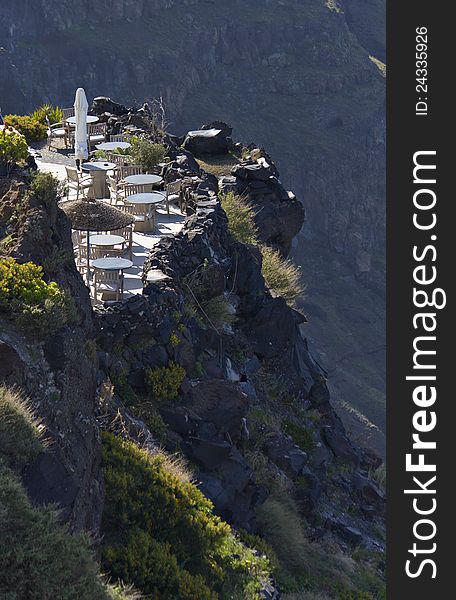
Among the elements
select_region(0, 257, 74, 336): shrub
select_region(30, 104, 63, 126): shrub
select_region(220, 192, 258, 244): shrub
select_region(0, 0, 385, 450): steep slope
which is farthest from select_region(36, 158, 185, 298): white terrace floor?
select_region(0, 0, 385, 450): steep slope

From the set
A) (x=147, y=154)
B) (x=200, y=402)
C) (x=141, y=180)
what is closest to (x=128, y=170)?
(x=147, y=154)

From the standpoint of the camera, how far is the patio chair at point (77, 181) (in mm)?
20516

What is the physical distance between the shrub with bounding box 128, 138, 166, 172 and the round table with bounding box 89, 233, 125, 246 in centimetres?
650

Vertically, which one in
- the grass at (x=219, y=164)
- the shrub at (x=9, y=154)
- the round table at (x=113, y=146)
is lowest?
the grass at (x=219, y=164)

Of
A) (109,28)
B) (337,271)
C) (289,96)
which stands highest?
(109,28)

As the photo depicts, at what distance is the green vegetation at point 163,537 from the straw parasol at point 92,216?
4.56 meters

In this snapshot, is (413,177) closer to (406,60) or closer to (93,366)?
(406,60)

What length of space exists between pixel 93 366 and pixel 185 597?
2827mm

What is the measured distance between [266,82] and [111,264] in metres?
97.8

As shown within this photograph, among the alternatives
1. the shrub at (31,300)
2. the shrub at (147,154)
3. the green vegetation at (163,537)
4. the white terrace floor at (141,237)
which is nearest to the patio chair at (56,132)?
the white terrace floor at (141,237)

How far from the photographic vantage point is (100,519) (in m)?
10.5

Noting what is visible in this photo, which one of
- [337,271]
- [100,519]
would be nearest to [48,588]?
[100,519]

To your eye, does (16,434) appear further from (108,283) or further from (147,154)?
(147,154)

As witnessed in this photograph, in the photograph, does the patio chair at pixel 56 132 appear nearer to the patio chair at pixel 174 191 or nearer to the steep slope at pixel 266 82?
the patio chair at pixel 174 191
